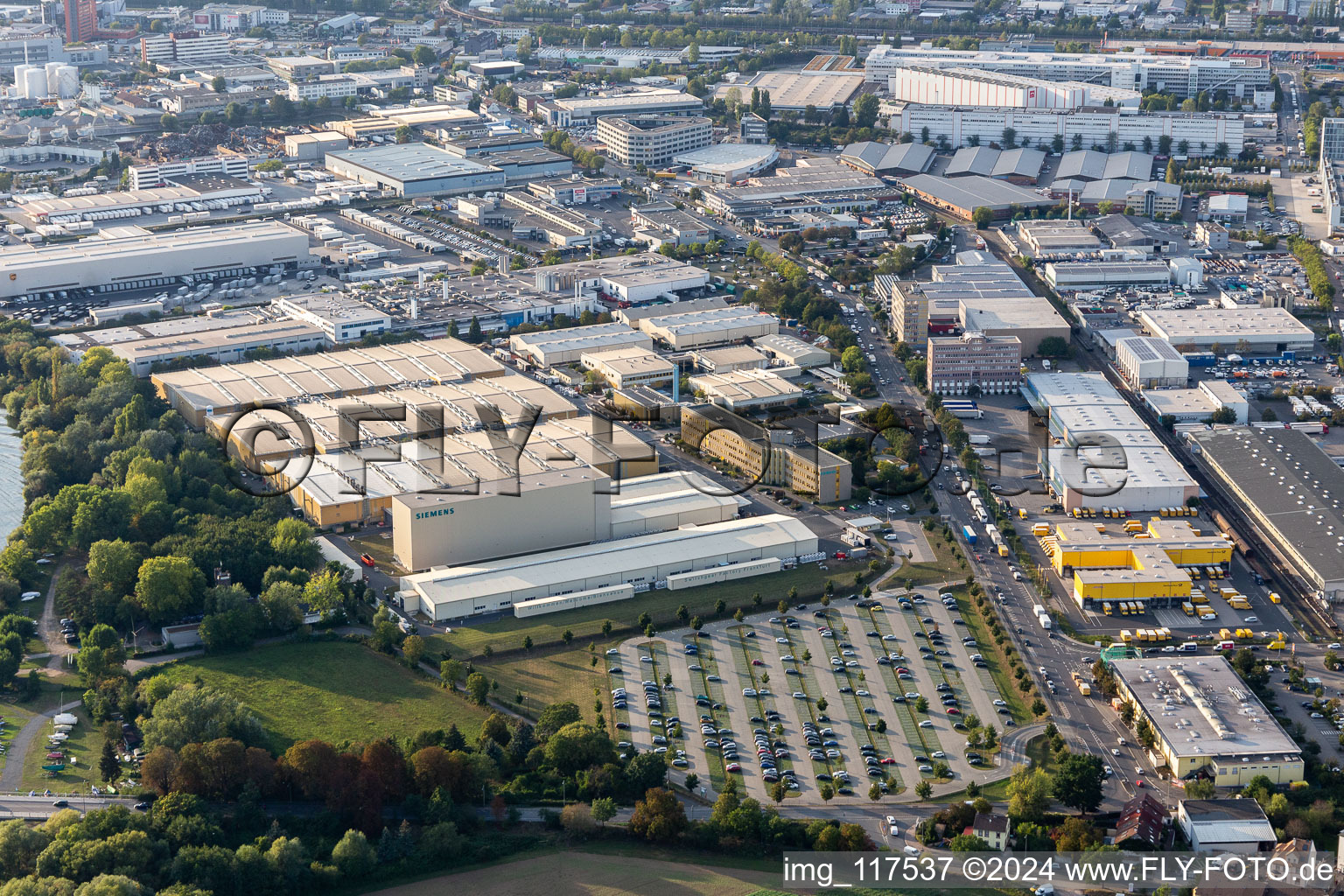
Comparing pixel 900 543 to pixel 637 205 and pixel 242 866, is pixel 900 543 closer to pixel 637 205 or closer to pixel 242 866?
pixel 242 866

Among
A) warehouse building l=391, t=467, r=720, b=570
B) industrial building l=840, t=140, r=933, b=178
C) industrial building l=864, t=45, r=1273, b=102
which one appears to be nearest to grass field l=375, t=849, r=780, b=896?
warehouse building l=391, t=467, r=720, b=570

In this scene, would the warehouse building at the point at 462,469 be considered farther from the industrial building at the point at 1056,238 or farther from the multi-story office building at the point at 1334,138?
the multi-story office building at the point at 1334,138

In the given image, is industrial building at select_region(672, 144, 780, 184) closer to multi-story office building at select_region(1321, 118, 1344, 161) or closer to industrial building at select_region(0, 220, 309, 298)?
industrial building at select_region(0, 220, 309, 298)

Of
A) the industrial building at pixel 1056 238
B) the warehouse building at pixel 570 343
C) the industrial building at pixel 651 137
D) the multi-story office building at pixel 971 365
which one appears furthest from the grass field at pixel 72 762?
the industrial building at pixel 651 137

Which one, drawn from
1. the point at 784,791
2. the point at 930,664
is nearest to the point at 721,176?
the point at 930,664

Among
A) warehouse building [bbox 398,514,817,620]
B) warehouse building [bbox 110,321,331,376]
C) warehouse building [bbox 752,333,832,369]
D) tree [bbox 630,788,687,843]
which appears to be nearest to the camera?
tree [bbox 630,788,687,843]
